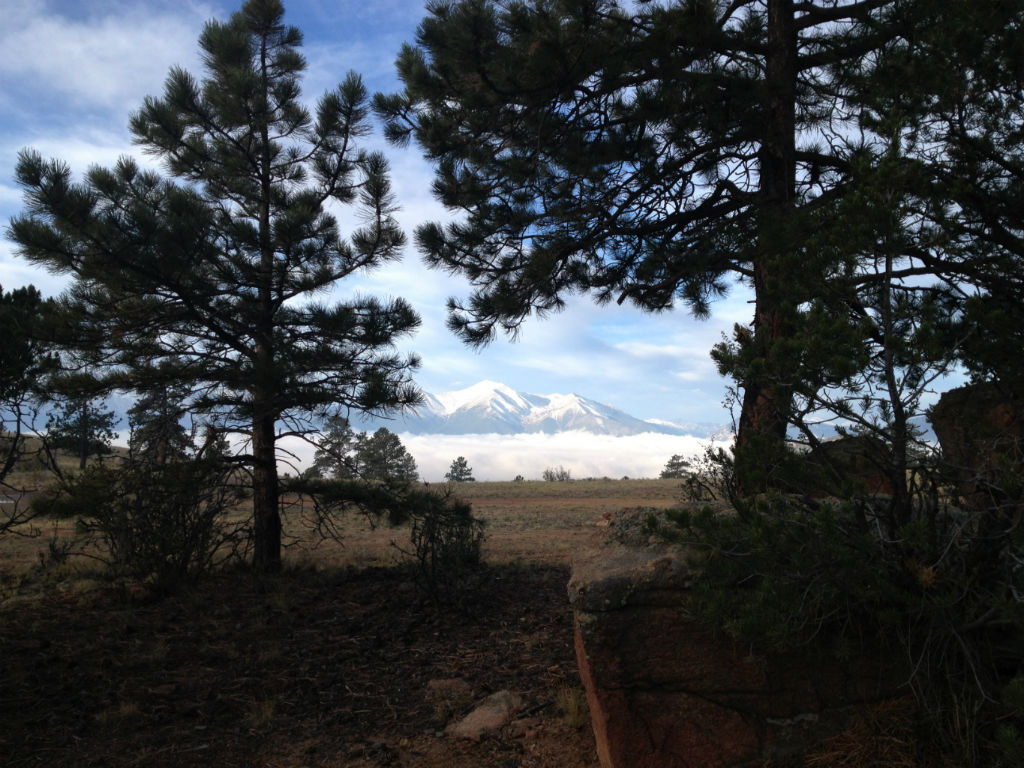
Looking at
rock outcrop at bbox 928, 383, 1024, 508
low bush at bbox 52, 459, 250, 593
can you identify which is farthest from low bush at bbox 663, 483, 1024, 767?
low bush at bbox 52, 459, 250, 593

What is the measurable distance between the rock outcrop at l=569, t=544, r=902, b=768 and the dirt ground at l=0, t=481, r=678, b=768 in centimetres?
60

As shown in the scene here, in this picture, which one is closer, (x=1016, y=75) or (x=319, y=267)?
(x=1016, y=75)

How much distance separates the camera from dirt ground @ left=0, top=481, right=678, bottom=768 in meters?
4.13

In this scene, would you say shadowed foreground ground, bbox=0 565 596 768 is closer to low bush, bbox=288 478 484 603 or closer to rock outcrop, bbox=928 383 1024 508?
low bush, bbox=288 478 484 603

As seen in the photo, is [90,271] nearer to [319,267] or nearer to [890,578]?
[319,267]

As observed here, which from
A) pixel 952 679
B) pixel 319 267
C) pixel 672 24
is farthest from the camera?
pixel 319 267

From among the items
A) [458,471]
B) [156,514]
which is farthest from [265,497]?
[458,471]

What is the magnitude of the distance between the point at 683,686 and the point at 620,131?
5397mm

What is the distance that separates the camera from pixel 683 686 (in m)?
3.33

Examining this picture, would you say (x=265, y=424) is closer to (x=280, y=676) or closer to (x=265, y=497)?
(x=265, y=497)

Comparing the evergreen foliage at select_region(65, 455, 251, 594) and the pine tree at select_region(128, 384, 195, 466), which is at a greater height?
the pine tree at select_region(128, 384, 195, 466)

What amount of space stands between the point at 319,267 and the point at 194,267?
1456 mm

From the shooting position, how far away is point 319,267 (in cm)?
848

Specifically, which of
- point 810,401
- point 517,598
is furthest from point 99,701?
point 810,401
